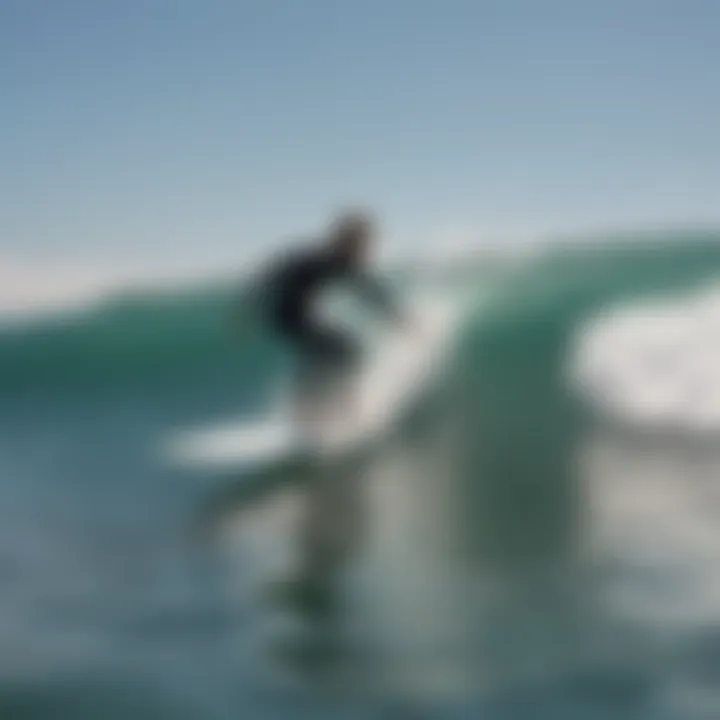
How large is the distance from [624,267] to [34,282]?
1006 millimetres

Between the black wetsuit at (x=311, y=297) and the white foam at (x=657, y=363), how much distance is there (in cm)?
35

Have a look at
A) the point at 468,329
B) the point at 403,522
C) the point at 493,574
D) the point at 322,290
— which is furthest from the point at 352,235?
the point at 493,574

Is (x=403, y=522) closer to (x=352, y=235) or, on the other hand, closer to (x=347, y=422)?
(x=347, y=422)

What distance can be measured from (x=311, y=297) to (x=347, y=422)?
218 mm

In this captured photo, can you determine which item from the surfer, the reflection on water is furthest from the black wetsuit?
the reflection on water

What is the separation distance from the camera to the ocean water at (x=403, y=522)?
2.01 metres

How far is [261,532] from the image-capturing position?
219 centimetres

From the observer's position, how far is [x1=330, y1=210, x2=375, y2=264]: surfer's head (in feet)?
7.29

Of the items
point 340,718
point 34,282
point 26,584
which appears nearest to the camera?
point 340,718

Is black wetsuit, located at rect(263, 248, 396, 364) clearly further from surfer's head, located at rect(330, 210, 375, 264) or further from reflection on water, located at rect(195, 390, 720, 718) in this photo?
reflection on water, located at rect(195, 390, 720, 718)

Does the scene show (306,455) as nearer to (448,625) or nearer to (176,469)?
(176,469)

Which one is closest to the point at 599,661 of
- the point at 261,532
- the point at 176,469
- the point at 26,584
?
the point at 261,532

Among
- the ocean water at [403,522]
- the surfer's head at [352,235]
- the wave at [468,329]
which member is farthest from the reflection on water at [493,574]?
the surfer's head at [352,235]

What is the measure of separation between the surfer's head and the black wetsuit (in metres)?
0.01
